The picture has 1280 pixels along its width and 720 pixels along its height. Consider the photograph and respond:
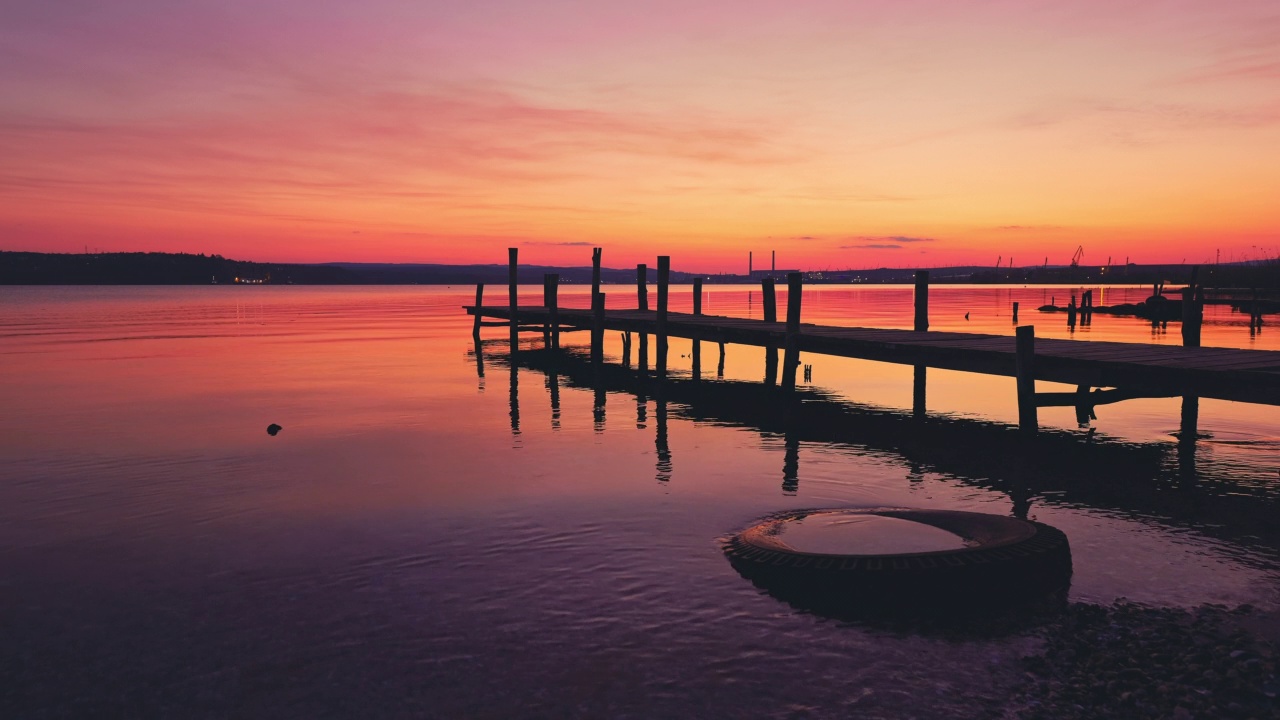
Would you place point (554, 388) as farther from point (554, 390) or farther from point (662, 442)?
point (662, 442)

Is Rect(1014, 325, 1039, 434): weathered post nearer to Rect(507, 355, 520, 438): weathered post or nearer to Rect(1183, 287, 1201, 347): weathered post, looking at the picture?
Rect(1183, 287, 1201, 347): weathered post

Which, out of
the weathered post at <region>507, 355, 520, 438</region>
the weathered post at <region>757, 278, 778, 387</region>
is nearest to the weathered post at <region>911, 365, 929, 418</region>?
the weathered post at <region>757, 278, 778, 387</region>

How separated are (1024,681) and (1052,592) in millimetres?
1952

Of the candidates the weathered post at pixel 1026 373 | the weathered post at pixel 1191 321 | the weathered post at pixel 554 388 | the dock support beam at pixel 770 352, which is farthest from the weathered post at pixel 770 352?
the weathered post at pixel 1026 373

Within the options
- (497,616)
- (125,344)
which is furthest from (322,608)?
(125,344)

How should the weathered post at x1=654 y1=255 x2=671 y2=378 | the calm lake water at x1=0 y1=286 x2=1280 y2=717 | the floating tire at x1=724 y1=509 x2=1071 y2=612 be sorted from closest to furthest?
1. the calm lake water at x1=0 y1=286 x2=1280 y2=717
2. the floating tire at x1=724 y1=509 x2=1071 y2=612
3. the weathered post at x1=654 y1=255 x2=671 y2=378

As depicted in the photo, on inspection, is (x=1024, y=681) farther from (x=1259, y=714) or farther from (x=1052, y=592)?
(x=1052, y=592)

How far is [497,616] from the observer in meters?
7.60

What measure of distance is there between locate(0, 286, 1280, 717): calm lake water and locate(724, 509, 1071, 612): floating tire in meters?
0.28

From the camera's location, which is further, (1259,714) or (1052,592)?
(1052,592)

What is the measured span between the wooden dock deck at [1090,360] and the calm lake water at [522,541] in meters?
→ 1.42

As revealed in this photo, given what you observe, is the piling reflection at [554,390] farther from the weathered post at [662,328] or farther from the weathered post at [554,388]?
the weathered post at [662,328]

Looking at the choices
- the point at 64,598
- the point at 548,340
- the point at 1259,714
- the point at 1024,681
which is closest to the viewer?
the point at 1259,714

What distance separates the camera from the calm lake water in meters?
6.40
